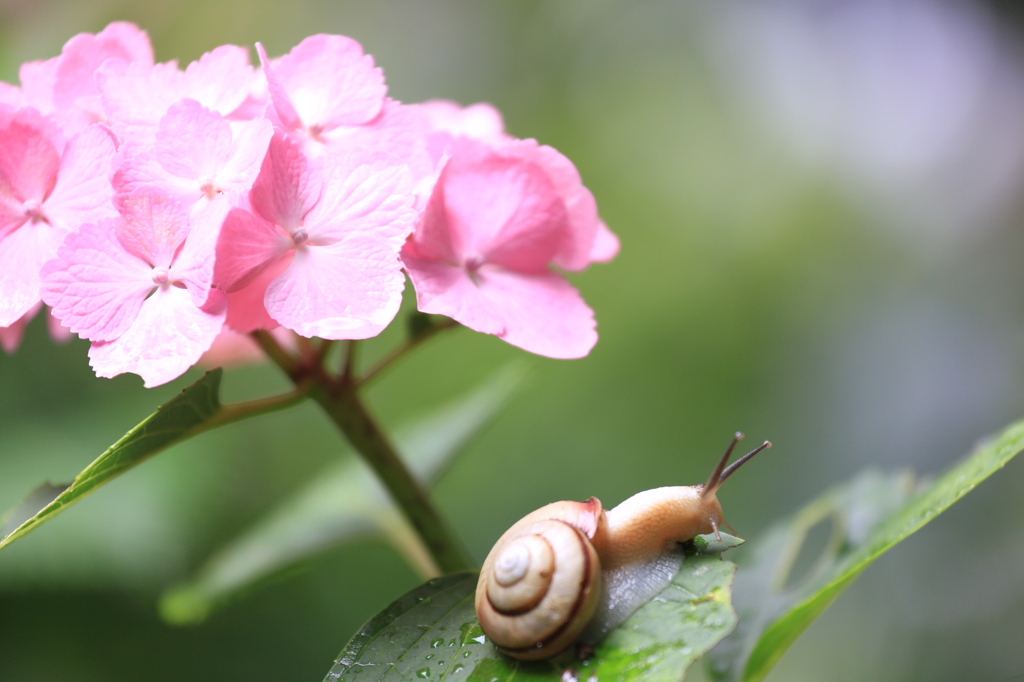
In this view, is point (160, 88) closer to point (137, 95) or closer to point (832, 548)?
point (137, 95)

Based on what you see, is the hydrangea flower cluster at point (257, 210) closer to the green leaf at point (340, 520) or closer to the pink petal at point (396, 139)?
the pink petal at point (396, 139)

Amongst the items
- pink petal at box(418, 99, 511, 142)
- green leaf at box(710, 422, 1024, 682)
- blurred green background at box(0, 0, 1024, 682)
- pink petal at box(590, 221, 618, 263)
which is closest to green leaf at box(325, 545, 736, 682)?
green leaf at box(710, 422, 1024, 682)

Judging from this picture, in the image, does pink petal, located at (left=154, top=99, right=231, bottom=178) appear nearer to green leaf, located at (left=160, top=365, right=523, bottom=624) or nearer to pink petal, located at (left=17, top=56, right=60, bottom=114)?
pink petal, located at (left=17, top=56, right=60, bottom=114)

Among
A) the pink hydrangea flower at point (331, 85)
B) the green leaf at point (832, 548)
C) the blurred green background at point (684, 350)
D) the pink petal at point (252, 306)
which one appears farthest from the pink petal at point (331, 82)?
the blurred green background at point (684, 350)

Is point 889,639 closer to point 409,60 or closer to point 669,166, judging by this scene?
point 669,166

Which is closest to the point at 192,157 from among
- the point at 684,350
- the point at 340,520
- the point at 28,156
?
the point at 28,156
